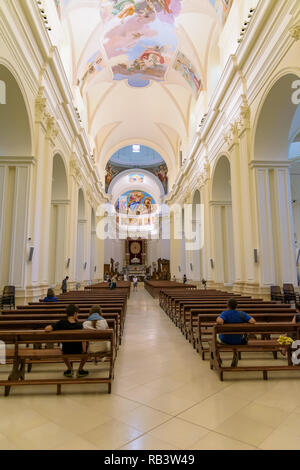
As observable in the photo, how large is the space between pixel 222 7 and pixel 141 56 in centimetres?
541

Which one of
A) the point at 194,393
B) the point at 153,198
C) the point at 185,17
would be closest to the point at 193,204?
the point at 185,17

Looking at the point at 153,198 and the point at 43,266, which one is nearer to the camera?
the point at 43,266

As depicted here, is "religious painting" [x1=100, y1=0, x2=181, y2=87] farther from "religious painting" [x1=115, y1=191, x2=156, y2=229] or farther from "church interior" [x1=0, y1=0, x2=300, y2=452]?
"religious painting" [x1=115, y1=191, x2=156, y2=229]

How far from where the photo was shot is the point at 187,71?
15141 millimetres

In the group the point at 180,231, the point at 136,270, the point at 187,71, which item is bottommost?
the point at 136,270

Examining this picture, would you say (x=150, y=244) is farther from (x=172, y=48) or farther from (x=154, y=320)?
(x=154, y=320)

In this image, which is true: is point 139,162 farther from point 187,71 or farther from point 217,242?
point 217,242

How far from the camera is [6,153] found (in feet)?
27.5

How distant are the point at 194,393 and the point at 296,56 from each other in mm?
7059

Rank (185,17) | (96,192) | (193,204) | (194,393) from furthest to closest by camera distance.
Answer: (96,192) < (193,204) < (185,17) < (194,393)

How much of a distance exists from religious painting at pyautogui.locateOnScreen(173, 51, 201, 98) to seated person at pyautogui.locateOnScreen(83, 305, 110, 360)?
1396 centimetres

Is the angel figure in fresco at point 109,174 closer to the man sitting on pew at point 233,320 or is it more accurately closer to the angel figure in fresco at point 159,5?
the angel figure in fresco at point 159,5

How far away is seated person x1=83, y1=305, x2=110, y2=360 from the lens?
144 inches

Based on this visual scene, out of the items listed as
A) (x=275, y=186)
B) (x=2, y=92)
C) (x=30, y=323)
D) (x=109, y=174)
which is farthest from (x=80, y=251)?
(x=109, y=174)
